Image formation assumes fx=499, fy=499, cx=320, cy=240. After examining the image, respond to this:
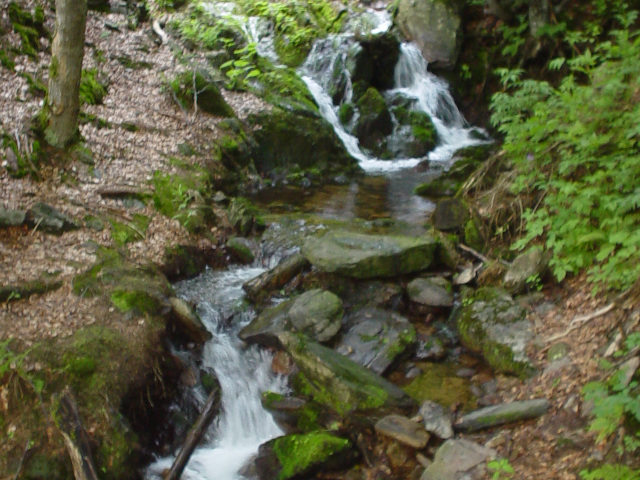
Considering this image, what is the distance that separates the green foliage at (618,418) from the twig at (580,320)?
3.21ft

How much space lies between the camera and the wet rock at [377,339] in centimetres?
585

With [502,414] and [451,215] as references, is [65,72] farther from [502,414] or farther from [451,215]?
[502,414]

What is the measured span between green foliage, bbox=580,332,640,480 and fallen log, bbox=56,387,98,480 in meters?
3.70

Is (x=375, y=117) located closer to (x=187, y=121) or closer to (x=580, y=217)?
(x=187, y=121)

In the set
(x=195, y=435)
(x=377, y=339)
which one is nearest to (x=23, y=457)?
(x=195, y=435)

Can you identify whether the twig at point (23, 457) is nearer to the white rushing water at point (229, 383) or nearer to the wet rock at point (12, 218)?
the white rushing water at point (229, 383)

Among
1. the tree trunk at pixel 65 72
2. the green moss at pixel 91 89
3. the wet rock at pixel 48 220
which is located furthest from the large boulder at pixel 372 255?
the green moss at pixel 91 89

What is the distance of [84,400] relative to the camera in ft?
14.6

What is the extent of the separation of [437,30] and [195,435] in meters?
15.6

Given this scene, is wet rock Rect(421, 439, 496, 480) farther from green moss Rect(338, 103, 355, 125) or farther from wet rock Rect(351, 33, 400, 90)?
wet rock Rect(351, 33, 400, 90)

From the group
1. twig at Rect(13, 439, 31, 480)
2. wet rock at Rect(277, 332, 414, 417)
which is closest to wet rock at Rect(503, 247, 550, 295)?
wet rock at Rect(277, 332, 414, 417)

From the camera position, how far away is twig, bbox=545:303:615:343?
184 inches

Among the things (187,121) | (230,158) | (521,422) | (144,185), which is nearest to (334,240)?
(144,185)

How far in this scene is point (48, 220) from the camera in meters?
6.31
